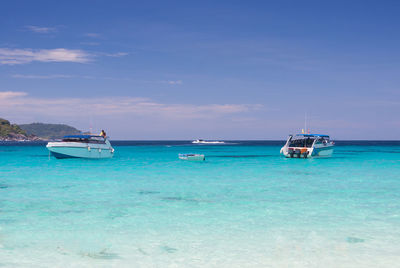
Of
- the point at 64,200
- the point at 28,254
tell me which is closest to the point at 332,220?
the point at 28,254

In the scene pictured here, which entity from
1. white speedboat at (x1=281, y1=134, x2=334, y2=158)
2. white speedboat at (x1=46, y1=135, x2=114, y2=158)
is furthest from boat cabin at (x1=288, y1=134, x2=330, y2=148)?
white speedboat at (x1=46, y1=135, x2=114, y2=158)

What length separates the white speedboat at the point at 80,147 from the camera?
44.2m

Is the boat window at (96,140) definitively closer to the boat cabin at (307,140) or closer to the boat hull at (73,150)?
the boat hull at (73,150)

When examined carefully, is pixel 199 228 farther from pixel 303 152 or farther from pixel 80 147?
pixel 303 152

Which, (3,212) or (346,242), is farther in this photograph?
(3,212)

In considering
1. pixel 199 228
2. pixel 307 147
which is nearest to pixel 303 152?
pixel 307 147

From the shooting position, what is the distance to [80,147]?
148 ft

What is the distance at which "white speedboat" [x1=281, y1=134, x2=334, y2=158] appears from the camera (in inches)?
2047

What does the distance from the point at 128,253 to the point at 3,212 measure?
752 cm

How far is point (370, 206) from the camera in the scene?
15438 millimetres

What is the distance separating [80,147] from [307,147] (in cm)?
3102

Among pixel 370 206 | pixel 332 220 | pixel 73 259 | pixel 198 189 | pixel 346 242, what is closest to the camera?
pixel 73 259

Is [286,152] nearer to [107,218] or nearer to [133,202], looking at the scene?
[133,202]

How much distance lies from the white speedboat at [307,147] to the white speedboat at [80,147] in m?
25.7
